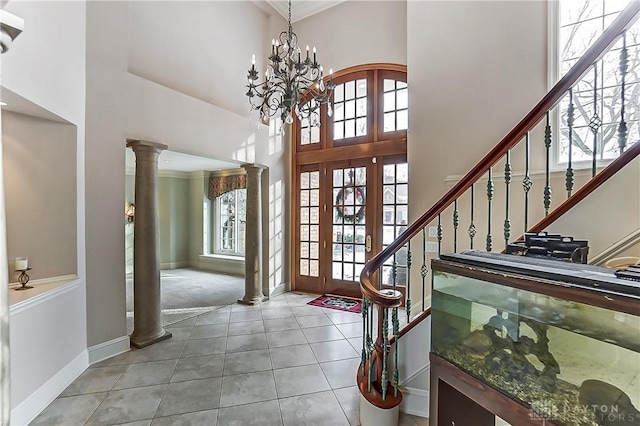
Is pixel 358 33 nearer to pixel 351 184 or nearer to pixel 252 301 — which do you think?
pixel 351 184

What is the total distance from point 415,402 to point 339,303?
2.80 meters

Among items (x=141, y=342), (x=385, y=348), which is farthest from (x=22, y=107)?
(x=385, y=348)

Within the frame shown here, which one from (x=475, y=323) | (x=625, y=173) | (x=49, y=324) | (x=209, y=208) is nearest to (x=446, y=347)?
(x=475, y=323)

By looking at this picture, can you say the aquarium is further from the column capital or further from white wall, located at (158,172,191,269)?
white wall, located at (158,172,191,269)

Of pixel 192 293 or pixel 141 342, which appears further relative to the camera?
pixel 192 293

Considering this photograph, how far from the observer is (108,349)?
304 cm

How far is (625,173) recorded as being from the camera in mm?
2260

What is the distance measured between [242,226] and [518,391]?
23.5ft

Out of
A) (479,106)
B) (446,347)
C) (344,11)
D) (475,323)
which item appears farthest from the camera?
(344,11)

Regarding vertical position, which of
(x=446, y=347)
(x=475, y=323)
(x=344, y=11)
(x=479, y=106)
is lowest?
(x=446, y=347)

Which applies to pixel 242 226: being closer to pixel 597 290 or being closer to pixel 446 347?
pixel 446 347

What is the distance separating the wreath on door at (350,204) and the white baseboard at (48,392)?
394 cm

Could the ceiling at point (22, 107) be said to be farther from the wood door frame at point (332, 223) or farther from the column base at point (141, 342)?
the wood door frame at point (332, 223)

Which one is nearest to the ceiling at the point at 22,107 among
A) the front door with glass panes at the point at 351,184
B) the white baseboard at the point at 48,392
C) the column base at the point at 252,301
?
the white baseboard at the point at 48,392
